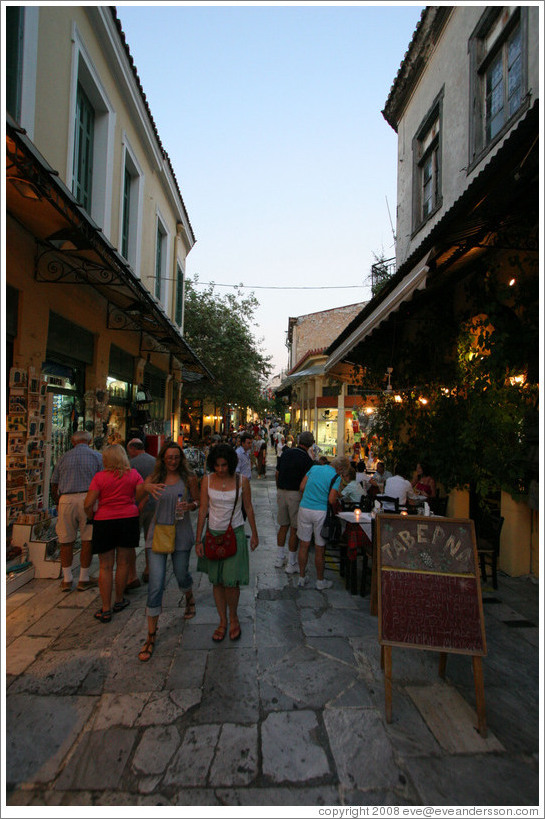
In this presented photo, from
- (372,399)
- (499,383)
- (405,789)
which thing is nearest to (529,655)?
(405,789)

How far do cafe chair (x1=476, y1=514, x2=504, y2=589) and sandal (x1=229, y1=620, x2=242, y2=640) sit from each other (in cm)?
293

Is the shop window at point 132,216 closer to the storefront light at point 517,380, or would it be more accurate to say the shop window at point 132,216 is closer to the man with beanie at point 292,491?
the man with beanie at point 292,491

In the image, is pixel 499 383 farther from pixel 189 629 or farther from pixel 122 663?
pixel 122 663

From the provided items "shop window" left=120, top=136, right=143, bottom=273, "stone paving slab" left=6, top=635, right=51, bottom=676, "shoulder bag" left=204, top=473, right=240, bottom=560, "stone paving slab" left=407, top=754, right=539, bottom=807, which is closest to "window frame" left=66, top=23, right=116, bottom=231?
"shop window" left=120, top=136, right=143, bottom=273

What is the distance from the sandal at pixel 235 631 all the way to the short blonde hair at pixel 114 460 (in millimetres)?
1765

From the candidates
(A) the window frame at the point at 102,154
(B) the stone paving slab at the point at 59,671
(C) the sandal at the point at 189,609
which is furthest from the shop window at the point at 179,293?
(B) the stone paving slab at the point at 59,671

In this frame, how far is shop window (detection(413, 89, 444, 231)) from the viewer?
8844 mm

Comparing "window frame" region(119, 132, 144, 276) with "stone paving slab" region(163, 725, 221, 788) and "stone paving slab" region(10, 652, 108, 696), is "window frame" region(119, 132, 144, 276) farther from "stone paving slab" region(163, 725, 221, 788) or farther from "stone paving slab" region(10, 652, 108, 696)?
"stone paving slab" region(163, 725, 221, 788)

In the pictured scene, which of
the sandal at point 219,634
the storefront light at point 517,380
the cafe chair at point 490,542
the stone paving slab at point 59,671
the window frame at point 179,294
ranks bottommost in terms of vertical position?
the stone paving slab at point 59,671

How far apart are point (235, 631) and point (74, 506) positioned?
2.46 m

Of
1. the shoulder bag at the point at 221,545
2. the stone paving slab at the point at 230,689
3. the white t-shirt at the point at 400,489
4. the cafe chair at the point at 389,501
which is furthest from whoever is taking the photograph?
the white t-shirt at the point at 400,489

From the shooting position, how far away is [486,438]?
5590 millimetres

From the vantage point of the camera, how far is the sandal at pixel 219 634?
390 centimetres

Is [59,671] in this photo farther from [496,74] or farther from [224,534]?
[496,74]
